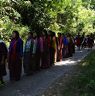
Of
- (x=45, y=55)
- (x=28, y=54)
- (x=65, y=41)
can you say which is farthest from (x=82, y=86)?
(x=65, y=41)

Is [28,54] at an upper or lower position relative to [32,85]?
upper

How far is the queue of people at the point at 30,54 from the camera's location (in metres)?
14.3

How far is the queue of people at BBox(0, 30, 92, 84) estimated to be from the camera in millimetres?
14273

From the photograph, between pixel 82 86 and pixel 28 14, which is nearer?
pixel 82 86

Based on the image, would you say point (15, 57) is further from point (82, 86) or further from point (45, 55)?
point (45, 55)

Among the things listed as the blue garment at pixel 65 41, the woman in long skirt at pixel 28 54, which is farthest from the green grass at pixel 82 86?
the blue garment at pixel 65 41

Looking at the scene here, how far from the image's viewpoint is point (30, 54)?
15938 millimetres

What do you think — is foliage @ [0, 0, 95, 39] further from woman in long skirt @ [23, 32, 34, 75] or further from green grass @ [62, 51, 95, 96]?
green grass @ [62, 51, 95, 96]

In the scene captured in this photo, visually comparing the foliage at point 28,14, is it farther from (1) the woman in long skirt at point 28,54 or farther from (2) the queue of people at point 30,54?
(1) the woman in long skirt at point 28,54

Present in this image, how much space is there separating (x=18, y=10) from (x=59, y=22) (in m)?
10.8

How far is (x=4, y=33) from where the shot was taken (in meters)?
20.9

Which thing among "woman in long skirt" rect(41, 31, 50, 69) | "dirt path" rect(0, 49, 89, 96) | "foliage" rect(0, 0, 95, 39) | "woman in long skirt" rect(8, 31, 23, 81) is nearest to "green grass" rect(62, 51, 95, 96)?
"dirt path" rect(0, 49, 89, 96)

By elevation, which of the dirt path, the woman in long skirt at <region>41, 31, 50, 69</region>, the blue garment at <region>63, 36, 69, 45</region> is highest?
the blue garment at <region>63, 36, 69, 45</region>

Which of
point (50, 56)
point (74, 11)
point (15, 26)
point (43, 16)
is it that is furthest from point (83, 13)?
point (50, 56)
